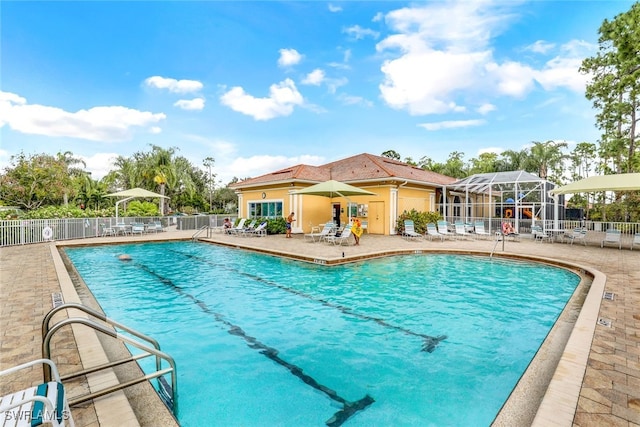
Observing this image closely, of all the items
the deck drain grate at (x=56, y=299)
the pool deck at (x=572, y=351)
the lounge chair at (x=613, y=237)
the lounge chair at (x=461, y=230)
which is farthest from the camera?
the lounge chair at (x=461, y=230)

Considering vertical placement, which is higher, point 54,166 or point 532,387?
point 54,166

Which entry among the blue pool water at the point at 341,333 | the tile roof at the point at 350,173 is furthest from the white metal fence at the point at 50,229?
the tile roof at the point at 350,173

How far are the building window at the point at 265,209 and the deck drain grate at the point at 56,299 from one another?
47.5 ft

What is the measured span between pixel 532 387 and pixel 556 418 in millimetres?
820

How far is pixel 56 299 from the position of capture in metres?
5.54

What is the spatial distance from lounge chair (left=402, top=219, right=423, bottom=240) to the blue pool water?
5857 millimetres

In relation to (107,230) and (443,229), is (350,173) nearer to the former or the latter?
(443,229)

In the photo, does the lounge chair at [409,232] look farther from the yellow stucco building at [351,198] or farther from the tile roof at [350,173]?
the tile roof at [350,173]

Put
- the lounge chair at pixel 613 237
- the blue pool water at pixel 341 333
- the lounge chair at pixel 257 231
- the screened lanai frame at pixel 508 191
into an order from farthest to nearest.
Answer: the lounge chair at pixel 257 231 → the screened lanai frame at pixel 508 191 → the lounge chair at pixel 613 237 → the blue pool water at pixel 341 333

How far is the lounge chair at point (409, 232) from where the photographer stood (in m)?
16.0

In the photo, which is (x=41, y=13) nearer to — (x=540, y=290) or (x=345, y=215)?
(x=345, y=215)

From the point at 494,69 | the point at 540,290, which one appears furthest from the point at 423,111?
the point at 540,290

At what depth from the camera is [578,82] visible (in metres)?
21.6

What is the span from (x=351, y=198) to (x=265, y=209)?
6147 mm
